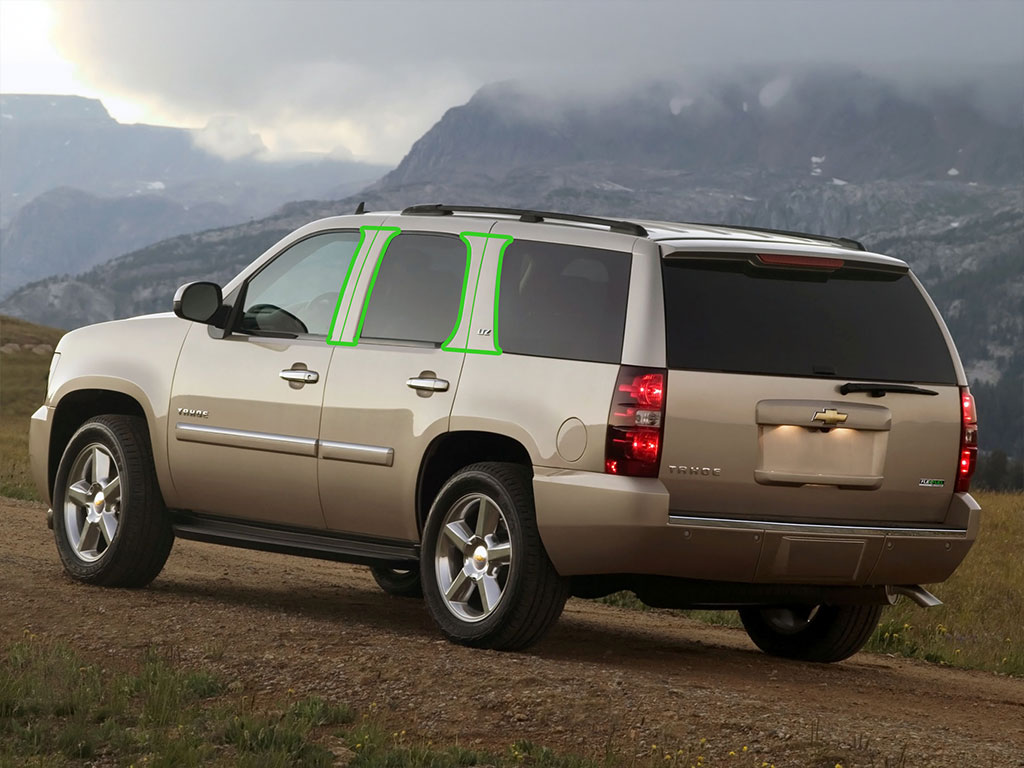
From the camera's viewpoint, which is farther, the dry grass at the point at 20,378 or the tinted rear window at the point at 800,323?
the dry grass at the point at 20,378

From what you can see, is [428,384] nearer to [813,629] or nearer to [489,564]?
[489,564]

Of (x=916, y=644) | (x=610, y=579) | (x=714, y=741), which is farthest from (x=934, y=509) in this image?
(x=916, y=644)

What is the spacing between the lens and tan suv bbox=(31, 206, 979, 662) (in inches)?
247

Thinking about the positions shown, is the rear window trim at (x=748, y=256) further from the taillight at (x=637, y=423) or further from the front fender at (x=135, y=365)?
the front fender at (x=135, y=365)

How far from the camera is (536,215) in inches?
274

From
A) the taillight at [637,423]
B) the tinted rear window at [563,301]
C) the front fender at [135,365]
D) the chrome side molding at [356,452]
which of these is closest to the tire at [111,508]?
the front fender at [135,365]

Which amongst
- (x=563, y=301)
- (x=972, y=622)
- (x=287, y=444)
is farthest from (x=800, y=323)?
(x=972, y=622)

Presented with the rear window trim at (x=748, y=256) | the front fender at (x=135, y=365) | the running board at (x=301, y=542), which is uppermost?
the rear window trim at (x=748, y=256)

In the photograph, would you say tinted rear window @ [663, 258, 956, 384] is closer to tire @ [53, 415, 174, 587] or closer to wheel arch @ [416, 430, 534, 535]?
wheel arch @ [416, 430, 534, 535]

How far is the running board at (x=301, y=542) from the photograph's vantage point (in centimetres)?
736

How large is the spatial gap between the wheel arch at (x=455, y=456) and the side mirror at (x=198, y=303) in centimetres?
169

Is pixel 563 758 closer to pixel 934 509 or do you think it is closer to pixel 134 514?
pixel 934 509

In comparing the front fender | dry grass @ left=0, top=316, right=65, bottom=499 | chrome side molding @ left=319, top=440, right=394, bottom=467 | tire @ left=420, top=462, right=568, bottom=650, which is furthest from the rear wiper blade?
dry grass @ left=0, top=316, right=65, bottom=499

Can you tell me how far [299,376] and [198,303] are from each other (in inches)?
33.2
